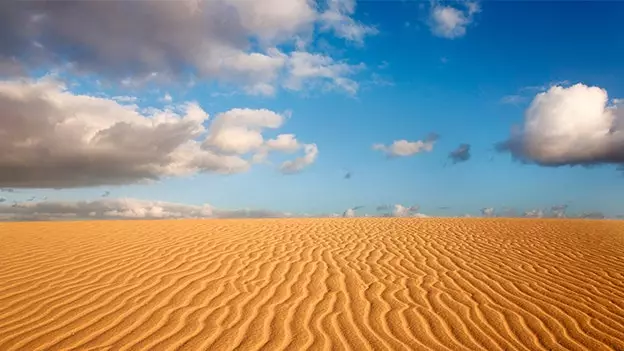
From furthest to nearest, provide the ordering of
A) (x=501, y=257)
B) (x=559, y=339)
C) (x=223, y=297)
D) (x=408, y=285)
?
(x=501, y=257), (x=408, y=285), (x=223, y=297), (x=559, y=339)

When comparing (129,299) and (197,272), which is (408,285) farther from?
(129,299)

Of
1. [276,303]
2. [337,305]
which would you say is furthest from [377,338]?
[276,303]

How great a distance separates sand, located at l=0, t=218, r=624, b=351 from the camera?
4922mm

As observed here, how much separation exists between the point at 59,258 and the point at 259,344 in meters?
6.53

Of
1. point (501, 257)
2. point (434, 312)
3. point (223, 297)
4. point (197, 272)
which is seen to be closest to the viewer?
point (434, 312)

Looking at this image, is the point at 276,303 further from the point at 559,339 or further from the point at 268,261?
the point at 559,339

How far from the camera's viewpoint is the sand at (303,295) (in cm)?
492

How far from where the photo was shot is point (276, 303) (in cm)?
605

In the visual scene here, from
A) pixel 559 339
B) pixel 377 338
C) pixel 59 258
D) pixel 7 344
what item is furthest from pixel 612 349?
pixel 59 258

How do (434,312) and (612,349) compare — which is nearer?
(612,349)

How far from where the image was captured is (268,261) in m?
8.79

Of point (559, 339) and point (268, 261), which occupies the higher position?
point (268, 261)

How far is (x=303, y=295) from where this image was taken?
21.2 ft

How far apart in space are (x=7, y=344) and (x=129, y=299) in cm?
165
